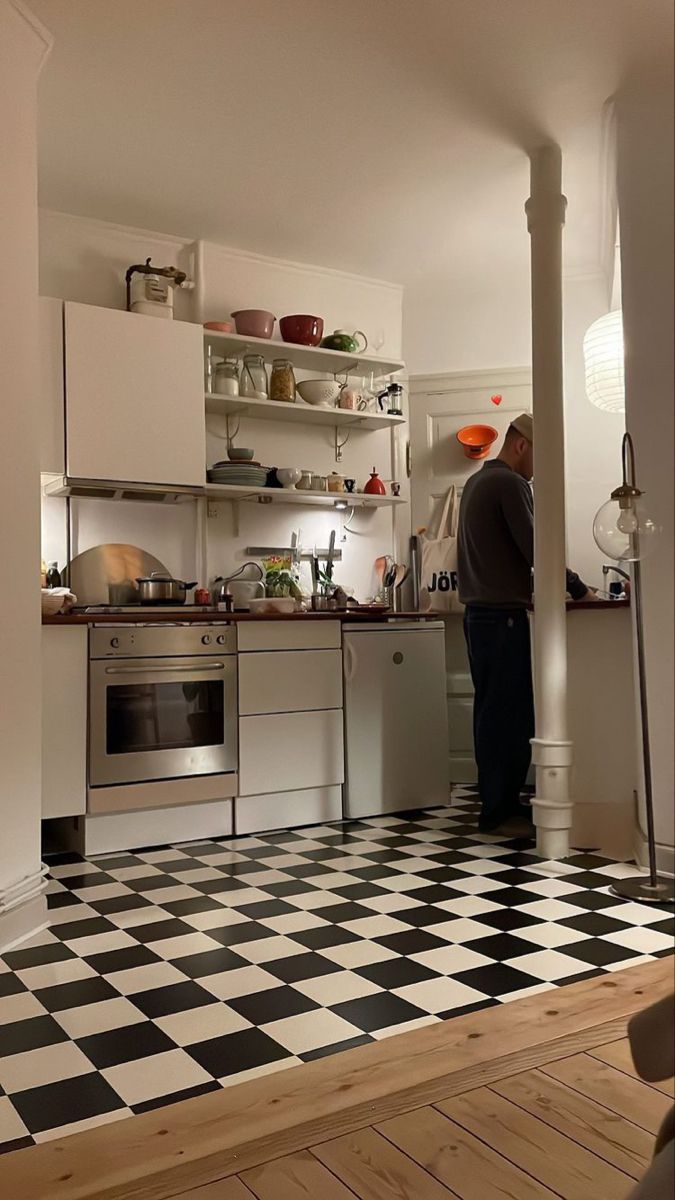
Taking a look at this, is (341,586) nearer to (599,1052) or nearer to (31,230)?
(31,230)

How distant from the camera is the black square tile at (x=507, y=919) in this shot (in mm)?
2492

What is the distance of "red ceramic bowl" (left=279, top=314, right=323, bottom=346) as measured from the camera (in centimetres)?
445

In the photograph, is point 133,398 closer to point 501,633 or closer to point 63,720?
point 63,720

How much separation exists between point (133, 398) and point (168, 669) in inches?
44.8

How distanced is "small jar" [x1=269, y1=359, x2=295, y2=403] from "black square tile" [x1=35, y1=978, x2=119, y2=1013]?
2.86 metres

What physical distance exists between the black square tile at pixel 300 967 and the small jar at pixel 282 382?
9.00ft

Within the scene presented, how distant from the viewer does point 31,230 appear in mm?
2580

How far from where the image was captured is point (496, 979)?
83.0 inches

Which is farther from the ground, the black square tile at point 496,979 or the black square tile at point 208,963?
the black square tile at point 496,979

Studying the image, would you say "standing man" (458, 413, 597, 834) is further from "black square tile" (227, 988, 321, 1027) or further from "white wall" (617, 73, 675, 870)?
"black square tile" (227, 988, 321, 1027)

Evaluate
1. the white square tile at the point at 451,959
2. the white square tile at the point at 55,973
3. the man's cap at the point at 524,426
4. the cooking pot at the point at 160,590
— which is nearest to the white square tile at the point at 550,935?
the white square tile at the point at 451,959

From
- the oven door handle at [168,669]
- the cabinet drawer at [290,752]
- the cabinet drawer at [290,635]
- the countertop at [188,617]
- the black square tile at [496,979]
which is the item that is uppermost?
the countertop at [188,617]

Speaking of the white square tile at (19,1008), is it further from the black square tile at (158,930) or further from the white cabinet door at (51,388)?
the white cabinet door at (51,388)

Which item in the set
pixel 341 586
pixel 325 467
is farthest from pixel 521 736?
pixel 325 467
